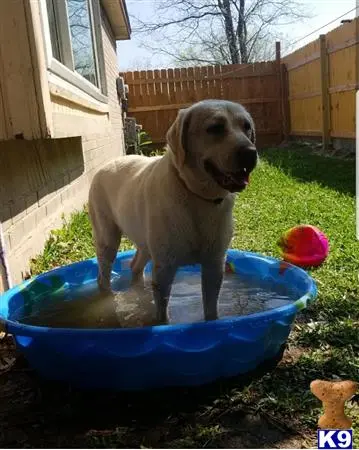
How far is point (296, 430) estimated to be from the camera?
90.0 inches

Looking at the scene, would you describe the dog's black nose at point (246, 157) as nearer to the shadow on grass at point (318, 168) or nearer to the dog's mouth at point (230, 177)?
the dog's mouth at point (230, 177)

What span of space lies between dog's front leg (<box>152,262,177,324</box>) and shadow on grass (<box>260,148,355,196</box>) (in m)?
4.66

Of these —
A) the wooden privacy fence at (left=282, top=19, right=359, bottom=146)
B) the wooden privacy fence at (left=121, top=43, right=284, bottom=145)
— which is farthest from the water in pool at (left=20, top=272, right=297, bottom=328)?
the wooden privacy fence at (left=121, top=43, right=284, bottom=145)

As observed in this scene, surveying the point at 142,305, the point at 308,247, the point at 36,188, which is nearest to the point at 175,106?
the point at 36,188

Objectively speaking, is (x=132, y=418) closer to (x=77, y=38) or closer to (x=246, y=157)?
(x=246, y=157)

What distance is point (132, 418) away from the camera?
2473 mm

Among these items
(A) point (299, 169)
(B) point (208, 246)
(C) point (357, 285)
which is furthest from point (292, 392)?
(A) point (299, 169)

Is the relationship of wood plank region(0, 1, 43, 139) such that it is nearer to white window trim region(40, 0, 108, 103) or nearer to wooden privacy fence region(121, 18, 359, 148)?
white window trim region(40, 0, 108, 103)

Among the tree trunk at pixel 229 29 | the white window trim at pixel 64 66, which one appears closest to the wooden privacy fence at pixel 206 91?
the white window trim at pixel 64 66

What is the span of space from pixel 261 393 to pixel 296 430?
1.12ft

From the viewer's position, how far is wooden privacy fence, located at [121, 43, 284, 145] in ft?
54.2

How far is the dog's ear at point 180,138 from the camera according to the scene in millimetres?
2967

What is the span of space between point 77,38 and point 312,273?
4.54m

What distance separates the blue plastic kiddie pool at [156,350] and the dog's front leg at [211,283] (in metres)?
0.56
